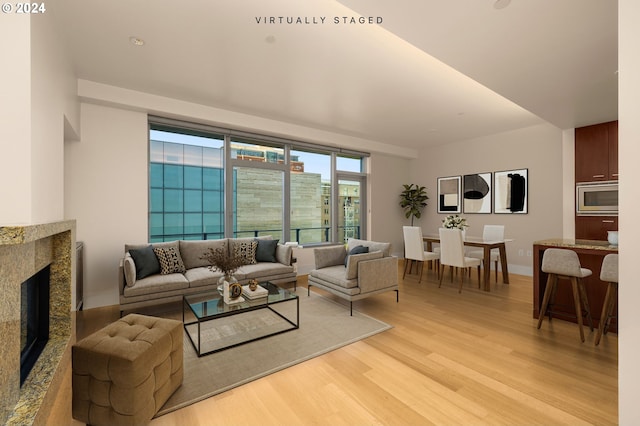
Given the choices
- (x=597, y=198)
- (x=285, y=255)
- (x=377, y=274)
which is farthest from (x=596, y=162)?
(x=285, y=255)

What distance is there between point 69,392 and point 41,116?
1759 millimetres

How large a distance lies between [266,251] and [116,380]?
2930 millimetres

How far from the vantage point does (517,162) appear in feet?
18.1

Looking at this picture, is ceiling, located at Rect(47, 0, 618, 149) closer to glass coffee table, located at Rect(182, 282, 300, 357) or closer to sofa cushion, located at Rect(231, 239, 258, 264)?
sofa cushion, located at Rect(231, 239, 258, 264)

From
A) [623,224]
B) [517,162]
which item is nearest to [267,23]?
[623,224]

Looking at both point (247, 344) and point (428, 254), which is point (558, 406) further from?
point (428, 254)

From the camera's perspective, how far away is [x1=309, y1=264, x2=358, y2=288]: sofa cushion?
11.2 ft

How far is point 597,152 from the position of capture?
14.0 ft

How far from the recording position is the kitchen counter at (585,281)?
2.84 meters

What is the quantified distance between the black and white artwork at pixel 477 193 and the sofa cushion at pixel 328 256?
3.57 metres

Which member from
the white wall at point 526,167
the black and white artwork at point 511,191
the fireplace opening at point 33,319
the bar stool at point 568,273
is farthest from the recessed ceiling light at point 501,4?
the black and white artwork at point 511,191

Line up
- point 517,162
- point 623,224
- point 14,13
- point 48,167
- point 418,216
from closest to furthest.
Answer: point 623,224 < point 14,13 < point 48,167 < point 517,162 < point 418,216

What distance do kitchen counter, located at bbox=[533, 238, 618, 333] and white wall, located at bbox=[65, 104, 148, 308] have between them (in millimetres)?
5058

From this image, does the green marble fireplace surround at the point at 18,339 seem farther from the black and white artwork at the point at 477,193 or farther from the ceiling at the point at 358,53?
the black and white artwork at the point at 477,193
